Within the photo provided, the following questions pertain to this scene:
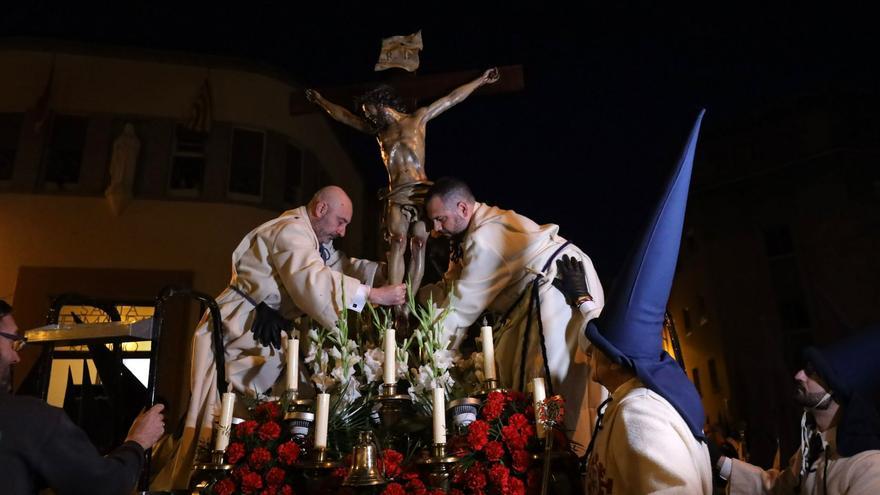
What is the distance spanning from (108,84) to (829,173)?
71.5 ft

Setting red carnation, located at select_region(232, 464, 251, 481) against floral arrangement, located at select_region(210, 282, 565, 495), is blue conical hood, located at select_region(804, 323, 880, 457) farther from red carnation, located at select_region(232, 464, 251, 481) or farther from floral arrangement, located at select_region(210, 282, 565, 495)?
red carnation, located at select_region(232, 464, 251, 481)

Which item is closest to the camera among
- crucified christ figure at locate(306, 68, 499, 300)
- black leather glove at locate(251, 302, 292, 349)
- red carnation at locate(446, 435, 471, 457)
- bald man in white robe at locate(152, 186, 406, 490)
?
red carnation at locate(446, 435, 471, 457)

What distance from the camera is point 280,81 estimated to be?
15.5 m

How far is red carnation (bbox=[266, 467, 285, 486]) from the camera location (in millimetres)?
3686

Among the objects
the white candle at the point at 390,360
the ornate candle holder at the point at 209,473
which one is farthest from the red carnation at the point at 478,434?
the ornate candle holder at the point at 209,473

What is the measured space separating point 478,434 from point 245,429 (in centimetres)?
137

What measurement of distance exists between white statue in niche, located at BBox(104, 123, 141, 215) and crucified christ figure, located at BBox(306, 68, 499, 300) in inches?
310

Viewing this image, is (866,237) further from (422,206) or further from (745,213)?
(422,206)

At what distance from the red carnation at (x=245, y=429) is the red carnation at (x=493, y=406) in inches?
52.5

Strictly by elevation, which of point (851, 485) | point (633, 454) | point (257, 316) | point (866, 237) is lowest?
point (851, 485)

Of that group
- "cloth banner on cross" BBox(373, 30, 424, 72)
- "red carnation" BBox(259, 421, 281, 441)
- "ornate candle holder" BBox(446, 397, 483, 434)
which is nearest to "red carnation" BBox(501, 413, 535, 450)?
"ornate candle holder" BBox(446, 397, 483, 434)

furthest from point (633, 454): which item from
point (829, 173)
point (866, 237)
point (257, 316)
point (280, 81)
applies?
point (829, 173)

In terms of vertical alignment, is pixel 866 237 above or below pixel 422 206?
above

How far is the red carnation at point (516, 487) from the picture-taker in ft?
10.8
